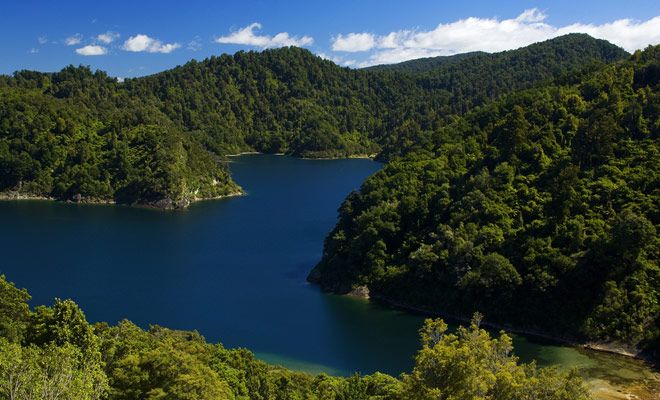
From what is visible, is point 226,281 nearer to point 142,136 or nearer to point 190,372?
point 190,372

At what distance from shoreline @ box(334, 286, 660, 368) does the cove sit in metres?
0.90

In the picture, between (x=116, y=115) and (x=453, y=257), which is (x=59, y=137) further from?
(x=453, y=257)

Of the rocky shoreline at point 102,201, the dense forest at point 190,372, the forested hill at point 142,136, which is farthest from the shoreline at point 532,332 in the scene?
the rocky shoreline at point 102,201

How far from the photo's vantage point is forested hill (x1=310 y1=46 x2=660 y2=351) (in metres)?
40.7

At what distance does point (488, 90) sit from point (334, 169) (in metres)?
55.6

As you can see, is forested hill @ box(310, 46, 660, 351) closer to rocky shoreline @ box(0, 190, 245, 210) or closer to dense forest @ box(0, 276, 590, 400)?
dense forest @ box(0, 276, 590, 400)

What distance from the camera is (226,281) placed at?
176 feet

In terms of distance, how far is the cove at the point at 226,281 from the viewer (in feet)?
130

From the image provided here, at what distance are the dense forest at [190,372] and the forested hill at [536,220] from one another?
1839 cm

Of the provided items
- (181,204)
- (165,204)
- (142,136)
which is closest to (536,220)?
(181,204)

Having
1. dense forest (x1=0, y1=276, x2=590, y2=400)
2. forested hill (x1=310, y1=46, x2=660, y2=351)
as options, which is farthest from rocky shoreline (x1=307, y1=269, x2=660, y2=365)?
dense forest (x1=0, y1=276, x2=590, y2=400)

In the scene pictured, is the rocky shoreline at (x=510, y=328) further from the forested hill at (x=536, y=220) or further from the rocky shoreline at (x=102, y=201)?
the rocky shoreline at (x=102, y=201)

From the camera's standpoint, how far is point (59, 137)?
102 meters

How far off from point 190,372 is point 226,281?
3421cm
